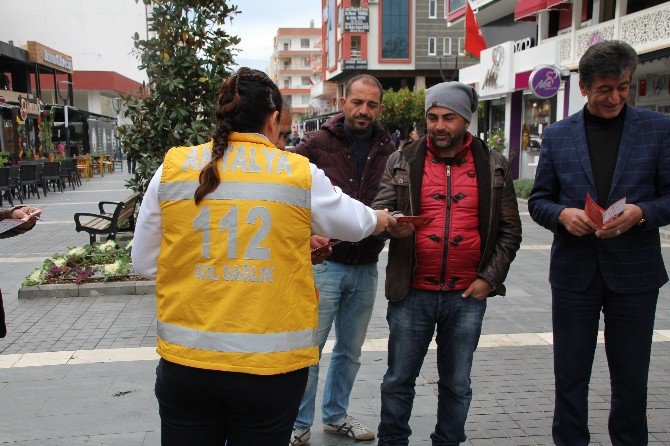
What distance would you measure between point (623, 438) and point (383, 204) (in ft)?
5.36

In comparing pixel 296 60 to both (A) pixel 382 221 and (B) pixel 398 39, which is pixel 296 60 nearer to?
(B) pixel 398 39

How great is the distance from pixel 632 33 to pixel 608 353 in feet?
48.4

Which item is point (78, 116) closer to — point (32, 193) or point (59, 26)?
point (32, 193)

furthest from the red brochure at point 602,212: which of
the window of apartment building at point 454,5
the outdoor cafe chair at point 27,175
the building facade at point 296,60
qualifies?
the building facade at point 296,60

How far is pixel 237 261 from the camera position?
2.00 metres

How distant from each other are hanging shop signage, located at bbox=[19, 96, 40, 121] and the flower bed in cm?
1800

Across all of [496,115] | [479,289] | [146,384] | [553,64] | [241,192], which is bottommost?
[146,384]

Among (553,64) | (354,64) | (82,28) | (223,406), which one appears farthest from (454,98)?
(354,64)

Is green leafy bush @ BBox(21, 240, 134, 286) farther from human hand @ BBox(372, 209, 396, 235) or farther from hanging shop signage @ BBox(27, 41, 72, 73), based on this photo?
hanging shop signage @ BBox(27, 41, 72, 73)

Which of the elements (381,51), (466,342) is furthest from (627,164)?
(381,51)

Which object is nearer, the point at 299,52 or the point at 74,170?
the point at 74,170

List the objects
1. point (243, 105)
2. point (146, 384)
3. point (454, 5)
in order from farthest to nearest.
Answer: point (454, 5)
point (146, 384)
point (243, 105)

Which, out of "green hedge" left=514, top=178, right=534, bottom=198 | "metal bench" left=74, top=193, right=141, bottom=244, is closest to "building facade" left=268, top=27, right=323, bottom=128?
"green hedge" left=514, top=178, right=534, bottom=198

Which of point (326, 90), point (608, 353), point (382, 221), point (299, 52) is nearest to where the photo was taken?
point (382, 221)
